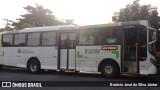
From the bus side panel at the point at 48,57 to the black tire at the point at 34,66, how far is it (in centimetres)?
35

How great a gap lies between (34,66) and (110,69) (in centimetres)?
545

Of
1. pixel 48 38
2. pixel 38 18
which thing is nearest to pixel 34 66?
pixel 48 38

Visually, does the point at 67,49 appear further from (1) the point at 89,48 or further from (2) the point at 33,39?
(2) the point at 33,39

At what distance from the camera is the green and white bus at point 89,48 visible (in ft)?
47.0

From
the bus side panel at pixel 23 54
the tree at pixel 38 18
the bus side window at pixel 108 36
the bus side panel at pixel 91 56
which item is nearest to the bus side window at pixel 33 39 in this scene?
the bus side panel at pixel 23 54

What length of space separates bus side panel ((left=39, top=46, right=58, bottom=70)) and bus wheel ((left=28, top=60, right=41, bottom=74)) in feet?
1.19

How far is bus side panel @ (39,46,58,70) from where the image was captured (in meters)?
17.3

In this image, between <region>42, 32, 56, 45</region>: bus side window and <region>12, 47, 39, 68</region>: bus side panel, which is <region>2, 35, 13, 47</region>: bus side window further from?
<region>42, 32, 56, 45</region>: bus side window

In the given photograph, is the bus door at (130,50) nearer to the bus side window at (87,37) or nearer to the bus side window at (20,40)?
the bus side window at (87,37)

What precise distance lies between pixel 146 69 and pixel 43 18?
1588 inches

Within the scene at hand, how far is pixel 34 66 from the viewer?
18375 millimetres

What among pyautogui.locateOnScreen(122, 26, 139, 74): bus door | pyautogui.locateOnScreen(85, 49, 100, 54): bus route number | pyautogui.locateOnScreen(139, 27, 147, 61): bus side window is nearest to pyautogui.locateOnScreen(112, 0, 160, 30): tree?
pyautogui.locateOnScreen(85, 49, 100, 54): bus route number

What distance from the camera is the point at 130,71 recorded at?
14.6 metres

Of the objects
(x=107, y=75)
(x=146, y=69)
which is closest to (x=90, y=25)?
(x=107, y=75)
